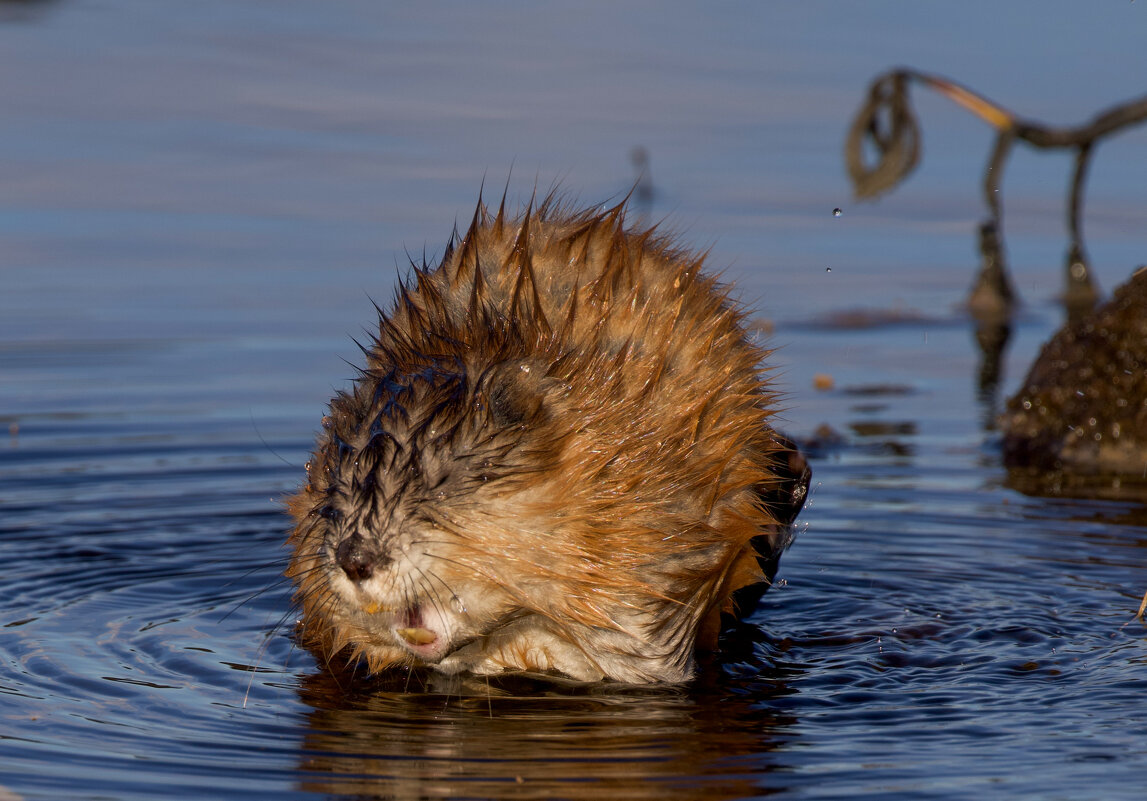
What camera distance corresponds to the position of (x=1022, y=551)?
6668 mm

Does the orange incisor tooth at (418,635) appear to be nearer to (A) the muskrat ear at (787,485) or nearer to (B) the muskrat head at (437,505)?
(B) the muskrat head at (437,505)

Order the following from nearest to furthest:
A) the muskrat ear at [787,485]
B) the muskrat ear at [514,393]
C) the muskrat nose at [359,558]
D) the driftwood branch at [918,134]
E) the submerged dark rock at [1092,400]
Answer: the muskrat nose at [359,558] → the muskrat ear at [514,393] → the muskrat ear at [787,485] → the submerged dark rock at [1092,400] → the driftwood branch at [918,134]

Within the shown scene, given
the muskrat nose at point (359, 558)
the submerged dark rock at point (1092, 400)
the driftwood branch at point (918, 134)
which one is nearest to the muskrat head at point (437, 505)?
the muskrat nose at point (359, 558)

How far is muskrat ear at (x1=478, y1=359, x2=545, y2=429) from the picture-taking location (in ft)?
15.1

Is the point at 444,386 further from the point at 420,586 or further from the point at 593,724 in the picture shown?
the point at 593,724

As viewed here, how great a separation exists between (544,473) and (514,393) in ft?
0.85

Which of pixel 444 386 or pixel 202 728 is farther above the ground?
pixel 444 386

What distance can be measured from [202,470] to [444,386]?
12.7 ft

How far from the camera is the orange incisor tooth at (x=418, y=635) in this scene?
448cm

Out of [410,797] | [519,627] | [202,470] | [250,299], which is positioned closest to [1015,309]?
[250,299]

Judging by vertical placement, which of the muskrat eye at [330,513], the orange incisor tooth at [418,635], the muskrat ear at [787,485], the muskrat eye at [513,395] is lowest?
the orange incisor tooth at [418,635]

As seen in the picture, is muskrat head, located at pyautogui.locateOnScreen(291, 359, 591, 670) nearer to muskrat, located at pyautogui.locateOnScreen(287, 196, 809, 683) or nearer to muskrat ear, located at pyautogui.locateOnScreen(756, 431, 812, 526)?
muskrat, located at pyautogui.locateOnScreen(287, 196, 809, 683)

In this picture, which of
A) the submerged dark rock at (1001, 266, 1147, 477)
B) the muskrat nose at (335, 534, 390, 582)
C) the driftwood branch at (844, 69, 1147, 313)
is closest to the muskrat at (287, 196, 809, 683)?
the muskrat nose at (335, 534, 390, 582)

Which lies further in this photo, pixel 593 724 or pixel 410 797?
pixel 593 724
